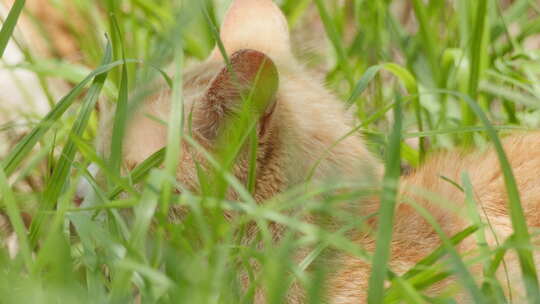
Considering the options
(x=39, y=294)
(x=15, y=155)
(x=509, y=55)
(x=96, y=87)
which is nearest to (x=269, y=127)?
(x=96, y=87)

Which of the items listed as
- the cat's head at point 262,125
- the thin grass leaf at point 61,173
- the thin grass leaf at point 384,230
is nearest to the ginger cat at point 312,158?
the cat's head at point 262,125

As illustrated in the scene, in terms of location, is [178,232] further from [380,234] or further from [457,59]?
[457,59]

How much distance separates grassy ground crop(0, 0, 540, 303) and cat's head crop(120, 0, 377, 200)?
3.0 inches

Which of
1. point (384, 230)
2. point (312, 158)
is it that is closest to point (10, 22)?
point (312, 158)

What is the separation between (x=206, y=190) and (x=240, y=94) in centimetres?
28

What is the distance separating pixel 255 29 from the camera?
7.54ft

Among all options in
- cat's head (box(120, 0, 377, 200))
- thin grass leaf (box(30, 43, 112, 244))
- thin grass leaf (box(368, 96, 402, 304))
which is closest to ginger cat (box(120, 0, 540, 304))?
cat's head (box(120, 0, 377, 200))

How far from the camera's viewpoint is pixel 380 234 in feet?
4.31

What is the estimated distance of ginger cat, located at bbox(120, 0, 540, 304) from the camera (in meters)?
1.81

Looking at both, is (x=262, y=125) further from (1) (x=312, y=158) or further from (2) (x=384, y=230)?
(2) (x=384, y=230)

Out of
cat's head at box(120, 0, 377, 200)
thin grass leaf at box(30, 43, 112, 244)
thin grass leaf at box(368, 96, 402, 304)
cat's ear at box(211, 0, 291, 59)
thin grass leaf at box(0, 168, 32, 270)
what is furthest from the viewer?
cat's ear at box(211, 0, 291, 59)

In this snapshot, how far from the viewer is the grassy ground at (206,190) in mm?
1382

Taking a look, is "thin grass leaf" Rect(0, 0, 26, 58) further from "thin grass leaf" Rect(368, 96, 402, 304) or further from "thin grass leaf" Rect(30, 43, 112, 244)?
"thin grass leaf" Rect(368, 96, 402, 304)

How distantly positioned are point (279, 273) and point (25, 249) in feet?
1.55
